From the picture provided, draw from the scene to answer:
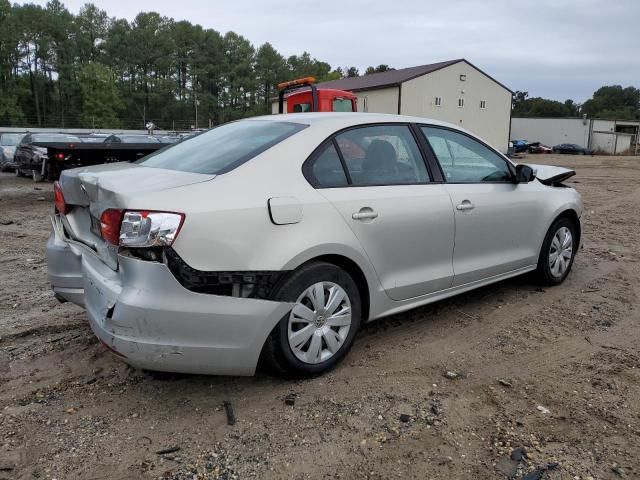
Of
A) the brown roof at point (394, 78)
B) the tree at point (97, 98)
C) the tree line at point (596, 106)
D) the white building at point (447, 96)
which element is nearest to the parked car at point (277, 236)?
the white building at point (447, 96)

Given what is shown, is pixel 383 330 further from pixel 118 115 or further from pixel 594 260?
pixel 118 115

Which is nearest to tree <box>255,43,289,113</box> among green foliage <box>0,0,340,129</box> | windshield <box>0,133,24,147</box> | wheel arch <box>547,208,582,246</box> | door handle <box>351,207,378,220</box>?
green foliage <box>0,0,340,129</box>

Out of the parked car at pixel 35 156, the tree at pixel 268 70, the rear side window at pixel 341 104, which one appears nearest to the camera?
the rear side window at pixel 341 104

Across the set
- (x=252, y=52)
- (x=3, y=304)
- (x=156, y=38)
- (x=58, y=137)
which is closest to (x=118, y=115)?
(x=156, y=38)

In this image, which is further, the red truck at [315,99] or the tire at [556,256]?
the red truck at [315,99]

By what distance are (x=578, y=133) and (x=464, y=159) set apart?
63.1 meters

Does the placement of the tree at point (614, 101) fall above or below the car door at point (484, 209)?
above

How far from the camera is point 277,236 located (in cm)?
289

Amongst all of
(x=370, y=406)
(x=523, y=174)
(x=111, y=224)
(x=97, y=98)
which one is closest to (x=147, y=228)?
(x=111, y=224)

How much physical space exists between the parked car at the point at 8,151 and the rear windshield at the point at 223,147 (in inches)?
628

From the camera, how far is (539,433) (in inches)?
106

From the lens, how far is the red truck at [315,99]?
11.3m

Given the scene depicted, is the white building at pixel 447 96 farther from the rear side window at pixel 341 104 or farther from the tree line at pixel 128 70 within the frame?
the tree line at pixel 128 70

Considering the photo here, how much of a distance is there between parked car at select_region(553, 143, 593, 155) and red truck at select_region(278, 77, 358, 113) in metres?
49.9
